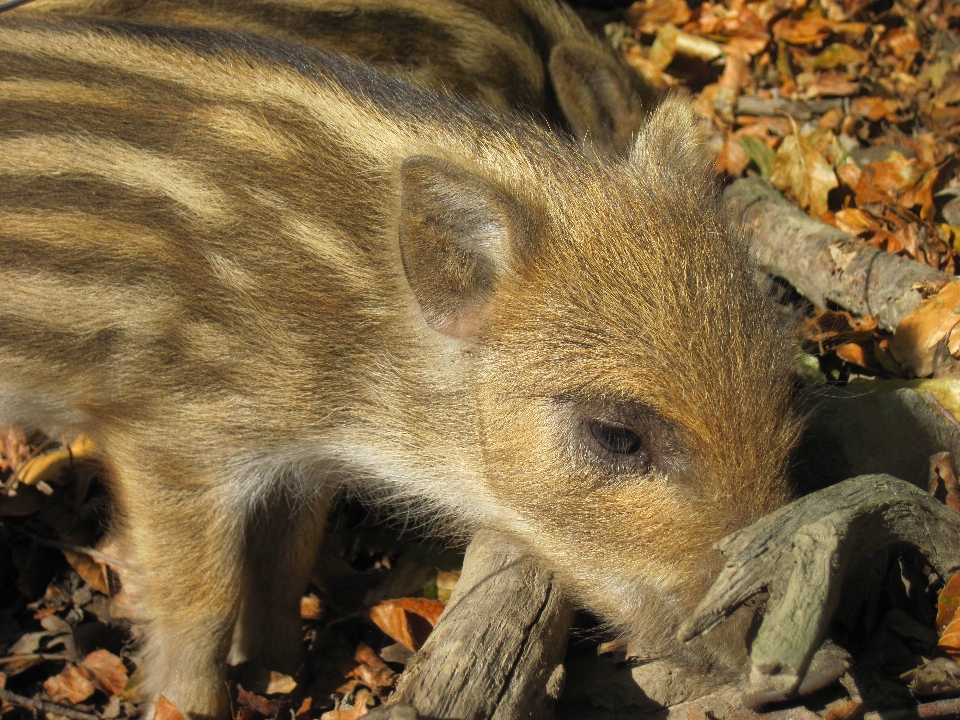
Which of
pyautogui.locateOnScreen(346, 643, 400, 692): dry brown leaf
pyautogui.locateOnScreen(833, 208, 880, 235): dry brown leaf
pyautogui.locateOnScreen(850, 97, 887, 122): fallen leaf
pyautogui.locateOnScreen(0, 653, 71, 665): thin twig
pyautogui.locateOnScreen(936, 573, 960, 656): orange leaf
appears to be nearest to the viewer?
pyautogui.locateOnScreen(936, 573, 960, 656): orange leaf

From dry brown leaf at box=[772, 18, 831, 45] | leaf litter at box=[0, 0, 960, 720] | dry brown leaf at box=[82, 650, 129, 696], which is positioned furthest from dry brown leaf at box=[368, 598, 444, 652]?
dry brown leaf at box=[772, 18, 831, 45]

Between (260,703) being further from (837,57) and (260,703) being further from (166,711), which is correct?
(837,57)

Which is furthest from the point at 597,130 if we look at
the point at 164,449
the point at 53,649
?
the point at 53,649

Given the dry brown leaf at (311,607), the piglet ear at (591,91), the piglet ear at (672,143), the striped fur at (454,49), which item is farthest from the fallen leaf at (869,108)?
the dry brown leaf at (311,607)

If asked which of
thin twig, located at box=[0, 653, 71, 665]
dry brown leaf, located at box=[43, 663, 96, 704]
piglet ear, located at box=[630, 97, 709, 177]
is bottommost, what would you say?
dry brown leaf, located at box=[43, 663, 96, 704]

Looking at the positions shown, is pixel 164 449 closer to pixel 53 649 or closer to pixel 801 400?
pixel 53 649

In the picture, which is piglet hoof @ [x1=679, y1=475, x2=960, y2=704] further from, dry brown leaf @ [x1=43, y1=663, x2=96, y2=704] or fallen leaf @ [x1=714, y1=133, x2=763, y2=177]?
fallen leaf @ [x1=714, y1=133, x2=763, y2=177]
